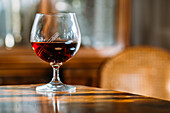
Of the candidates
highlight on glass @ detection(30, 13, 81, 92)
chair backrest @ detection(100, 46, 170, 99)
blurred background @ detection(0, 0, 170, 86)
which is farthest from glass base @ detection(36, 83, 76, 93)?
blurred background @ detection(0, 0, 170, 86)

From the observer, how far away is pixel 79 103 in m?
0.49

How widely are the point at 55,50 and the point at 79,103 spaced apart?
159mm

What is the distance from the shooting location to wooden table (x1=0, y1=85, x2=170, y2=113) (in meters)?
0.44

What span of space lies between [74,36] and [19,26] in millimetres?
1267

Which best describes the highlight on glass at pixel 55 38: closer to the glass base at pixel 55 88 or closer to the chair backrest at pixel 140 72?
the glass base at pixel 55 88

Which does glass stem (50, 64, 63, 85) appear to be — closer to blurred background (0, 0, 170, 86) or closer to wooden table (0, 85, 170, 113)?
wooden table (0, 85, 170, 113)

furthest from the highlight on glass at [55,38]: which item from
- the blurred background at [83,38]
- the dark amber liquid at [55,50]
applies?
the blurred background at [83,38]

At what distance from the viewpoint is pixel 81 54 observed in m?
1.87

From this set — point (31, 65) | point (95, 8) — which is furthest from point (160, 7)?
point (31, 65)

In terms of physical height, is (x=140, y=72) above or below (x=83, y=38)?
below

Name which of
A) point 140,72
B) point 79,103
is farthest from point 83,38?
point 79,103

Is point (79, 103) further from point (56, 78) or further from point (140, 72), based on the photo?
point (140, 72)

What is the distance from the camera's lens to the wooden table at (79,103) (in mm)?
441

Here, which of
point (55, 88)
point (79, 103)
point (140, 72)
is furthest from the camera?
point (140, 72)
